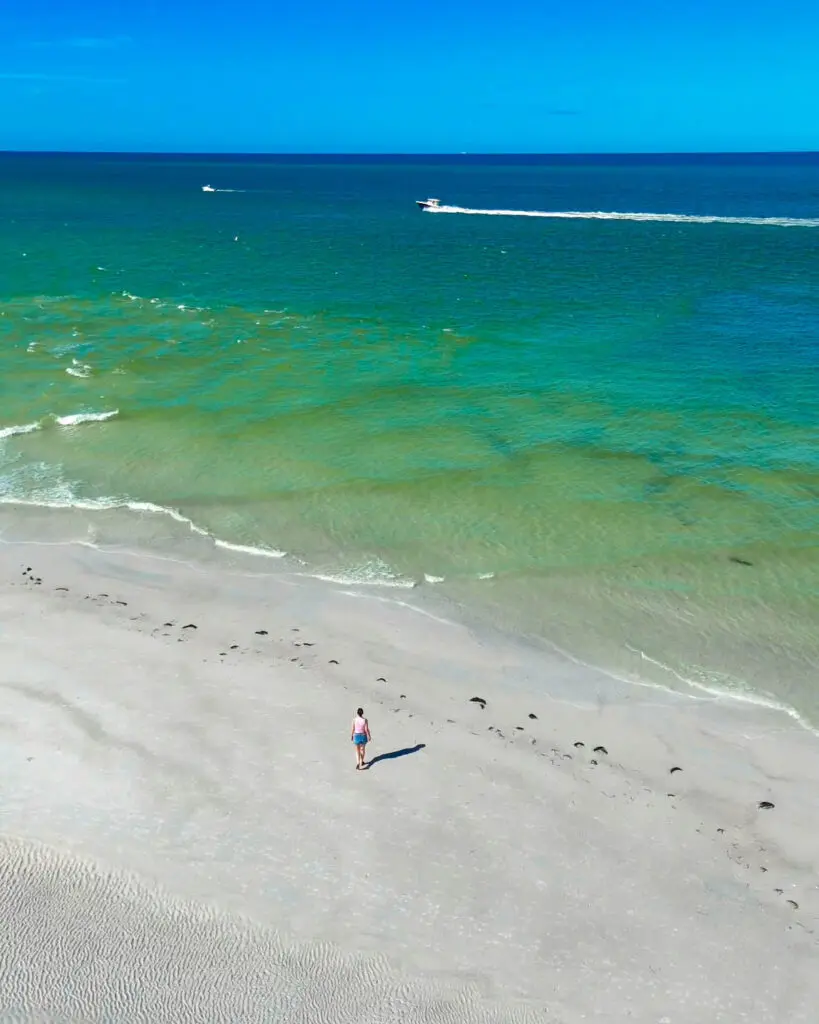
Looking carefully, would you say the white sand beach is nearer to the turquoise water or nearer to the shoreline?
the shoreline


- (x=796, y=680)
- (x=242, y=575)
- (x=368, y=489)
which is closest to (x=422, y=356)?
(x=368, y=489)

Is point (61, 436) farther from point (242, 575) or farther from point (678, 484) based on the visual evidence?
point (678, 484)

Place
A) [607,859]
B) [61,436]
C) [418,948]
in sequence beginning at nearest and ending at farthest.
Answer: [418,948] → [607,859] → [61,436]

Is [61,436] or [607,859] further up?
[61,436]

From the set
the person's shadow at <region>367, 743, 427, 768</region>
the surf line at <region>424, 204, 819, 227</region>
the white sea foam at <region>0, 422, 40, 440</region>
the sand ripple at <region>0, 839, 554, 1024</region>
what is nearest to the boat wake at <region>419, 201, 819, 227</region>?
the surf line at <region>424, 204, 819, 227</region>

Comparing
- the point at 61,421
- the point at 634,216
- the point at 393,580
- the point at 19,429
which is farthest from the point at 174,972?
the point at 634,216

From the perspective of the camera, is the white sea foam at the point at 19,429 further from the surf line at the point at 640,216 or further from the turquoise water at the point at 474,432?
the surf line at the point at 640,216

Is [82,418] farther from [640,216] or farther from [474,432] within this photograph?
[640,216]
